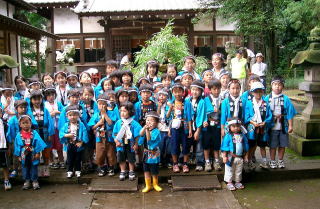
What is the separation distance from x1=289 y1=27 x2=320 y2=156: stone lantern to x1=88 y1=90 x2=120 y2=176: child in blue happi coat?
3.58 m

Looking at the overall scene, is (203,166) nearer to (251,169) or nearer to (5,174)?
(251,169)

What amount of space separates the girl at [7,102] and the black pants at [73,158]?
123cm

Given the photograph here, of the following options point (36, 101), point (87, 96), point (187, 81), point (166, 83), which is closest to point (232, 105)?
point (187, 81)

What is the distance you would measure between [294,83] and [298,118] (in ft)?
36.9

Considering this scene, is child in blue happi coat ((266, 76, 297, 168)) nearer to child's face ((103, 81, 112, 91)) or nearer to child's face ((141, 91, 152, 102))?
child's face ((141, 91, 152, 102))

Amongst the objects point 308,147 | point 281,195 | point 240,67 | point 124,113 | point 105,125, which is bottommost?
point 281,195

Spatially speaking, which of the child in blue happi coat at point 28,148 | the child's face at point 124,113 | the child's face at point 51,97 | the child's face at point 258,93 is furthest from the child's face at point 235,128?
the child's face at point 51,97

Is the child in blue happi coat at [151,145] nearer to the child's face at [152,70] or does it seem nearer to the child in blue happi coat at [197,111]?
the child in blue happi coat at [197,111]

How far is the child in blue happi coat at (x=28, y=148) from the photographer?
5.35 metres

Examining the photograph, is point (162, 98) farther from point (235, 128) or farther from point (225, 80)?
point (235, 128)

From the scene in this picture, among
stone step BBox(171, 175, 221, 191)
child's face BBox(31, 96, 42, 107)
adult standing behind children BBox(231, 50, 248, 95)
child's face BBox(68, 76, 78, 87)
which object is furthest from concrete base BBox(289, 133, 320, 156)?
adult standing behind children BBox(231, 50, 248, 95)

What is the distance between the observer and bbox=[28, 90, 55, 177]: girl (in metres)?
5.69

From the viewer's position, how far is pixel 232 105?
558cm

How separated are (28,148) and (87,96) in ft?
4.19
